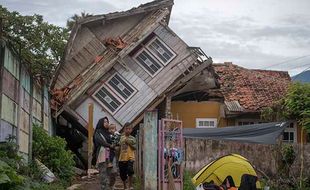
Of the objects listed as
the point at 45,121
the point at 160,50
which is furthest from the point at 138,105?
the point at 45,121

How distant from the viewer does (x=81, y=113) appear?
2227cm

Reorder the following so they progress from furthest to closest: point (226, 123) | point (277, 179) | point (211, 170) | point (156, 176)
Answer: point (226, 123), point (277, 179), point (156, 176), point (211, 170)

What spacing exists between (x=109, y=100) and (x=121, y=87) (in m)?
0.75

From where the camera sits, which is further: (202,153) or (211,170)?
(202,153)

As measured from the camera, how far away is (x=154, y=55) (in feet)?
75.6

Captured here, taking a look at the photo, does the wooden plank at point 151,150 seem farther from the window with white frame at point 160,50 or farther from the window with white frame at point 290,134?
the window with white frame at point 290,134

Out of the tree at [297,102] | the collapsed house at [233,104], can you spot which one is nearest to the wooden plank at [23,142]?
the tree at [297,102]

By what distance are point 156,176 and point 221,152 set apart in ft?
25.4

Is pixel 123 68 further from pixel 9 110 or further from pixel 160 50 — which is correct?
pixel 9 110

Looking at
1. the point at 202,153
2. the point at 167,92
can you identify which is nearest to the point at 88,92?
the point at 167,92

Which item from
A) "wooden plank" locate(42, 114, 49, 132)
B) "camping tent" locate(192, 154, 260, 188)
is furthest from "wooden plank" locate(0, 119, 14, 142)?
"wooden plank" locate(42, 114, 49, 132)

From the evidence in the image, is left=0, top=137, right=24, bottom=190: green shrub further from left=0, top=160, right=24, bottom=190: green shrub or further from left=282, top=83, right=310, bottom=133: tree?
left=282, top=83, right=310, bottom=133: tree

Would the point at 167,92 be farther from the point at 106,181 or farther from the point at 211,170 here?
the point at 211,170

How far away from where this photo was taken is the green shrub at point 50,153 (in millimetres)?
13891
